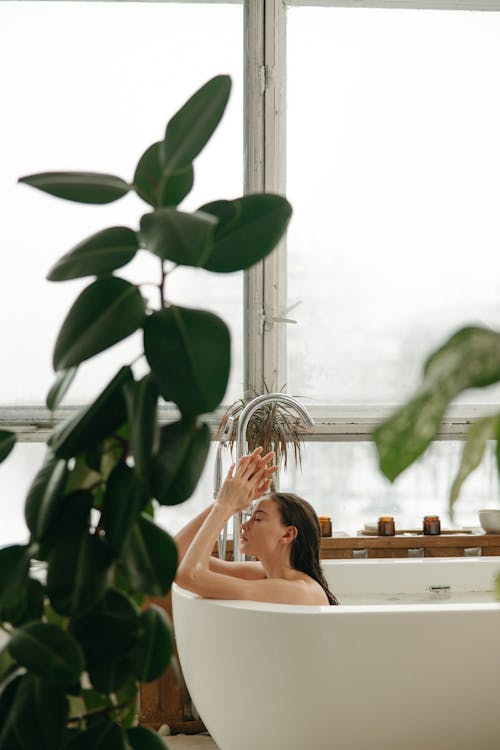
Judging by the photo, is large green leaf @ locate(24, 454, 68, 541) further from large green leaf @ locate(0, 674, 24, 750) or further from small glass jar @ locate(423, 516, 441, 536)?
small glass jar @ locate(423, 516, 441, 536)

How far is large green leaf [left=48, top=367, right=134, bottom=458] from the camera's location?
1159 millimetres

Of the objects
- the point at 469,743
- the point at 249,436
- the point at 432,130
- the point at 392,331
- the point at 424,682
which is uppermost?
the point at 432,130

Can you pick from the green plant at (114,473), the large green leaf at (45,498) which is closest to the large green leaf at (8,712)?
the green plant at (114,473)

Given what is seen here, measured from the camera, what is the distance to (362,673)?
102 inches

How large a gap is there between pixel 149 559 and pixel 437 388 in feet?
1.95

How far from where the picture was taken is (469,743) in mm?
2666

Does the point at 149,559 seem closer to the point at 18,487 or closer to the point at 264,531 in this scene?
the point at 264,531

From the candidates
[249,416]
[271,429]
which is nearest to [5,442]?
[249,416]

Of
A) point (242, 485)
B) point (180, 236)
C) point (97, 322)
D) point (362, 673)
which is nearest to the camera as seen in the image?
point (180, 236)

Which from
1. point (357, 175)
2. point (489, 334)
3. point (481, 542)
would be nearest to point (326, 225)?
point (357, 175)

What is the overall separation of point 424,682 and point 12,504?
2.18m

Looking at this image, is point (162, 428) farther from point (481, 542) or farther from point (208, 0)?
point (208, 0)

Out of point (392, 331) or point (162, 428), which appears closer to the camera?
point (162, 428)

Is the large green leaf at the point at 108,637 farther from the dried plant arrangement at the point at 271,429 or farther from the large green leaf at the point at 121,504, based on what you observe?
the dried plant arrangement at the point at 271,429
